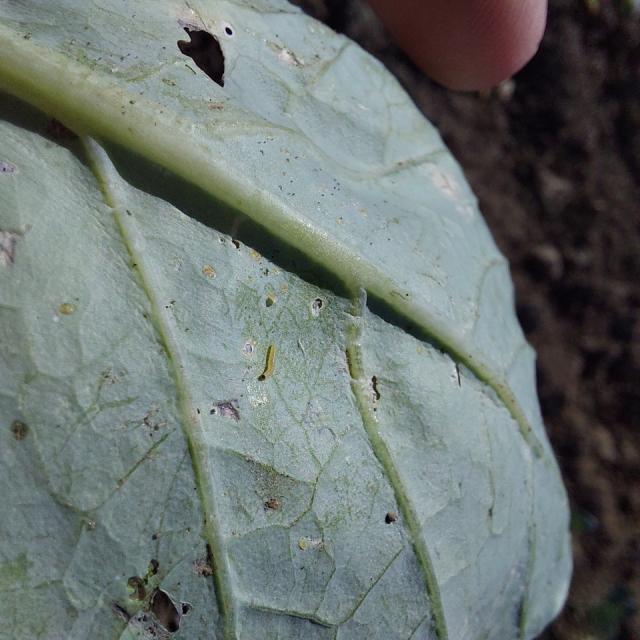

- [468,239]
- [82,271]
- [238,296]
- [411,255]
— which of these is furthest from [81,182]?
[468,239]

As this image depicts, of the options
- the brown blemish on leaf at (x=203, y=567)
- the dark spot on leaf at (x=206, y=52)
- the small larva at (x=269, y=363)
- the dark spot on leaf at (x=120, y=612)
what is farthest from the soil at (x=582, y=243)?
the dark spot on leaf at (x=120, y=612)

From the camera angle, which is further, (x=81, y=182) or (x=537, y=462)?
(x=537, y=462)

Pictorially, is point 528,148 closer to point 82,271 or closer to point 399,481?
point 399,481

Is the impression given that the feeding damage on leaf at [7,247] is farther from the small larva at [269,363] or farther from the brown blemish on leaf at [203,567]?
the brown blemish on leaf at [203,567]

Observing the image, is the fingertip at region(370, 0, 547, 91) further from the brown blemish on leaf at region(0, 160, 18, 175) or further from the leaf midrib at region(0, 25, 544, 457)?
the brown blemish on leaf at region(0, 160, 18, 175)

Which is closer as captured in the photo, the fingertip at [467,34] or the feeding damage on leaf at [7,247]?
the feeding damage on leaf at [7,247]
